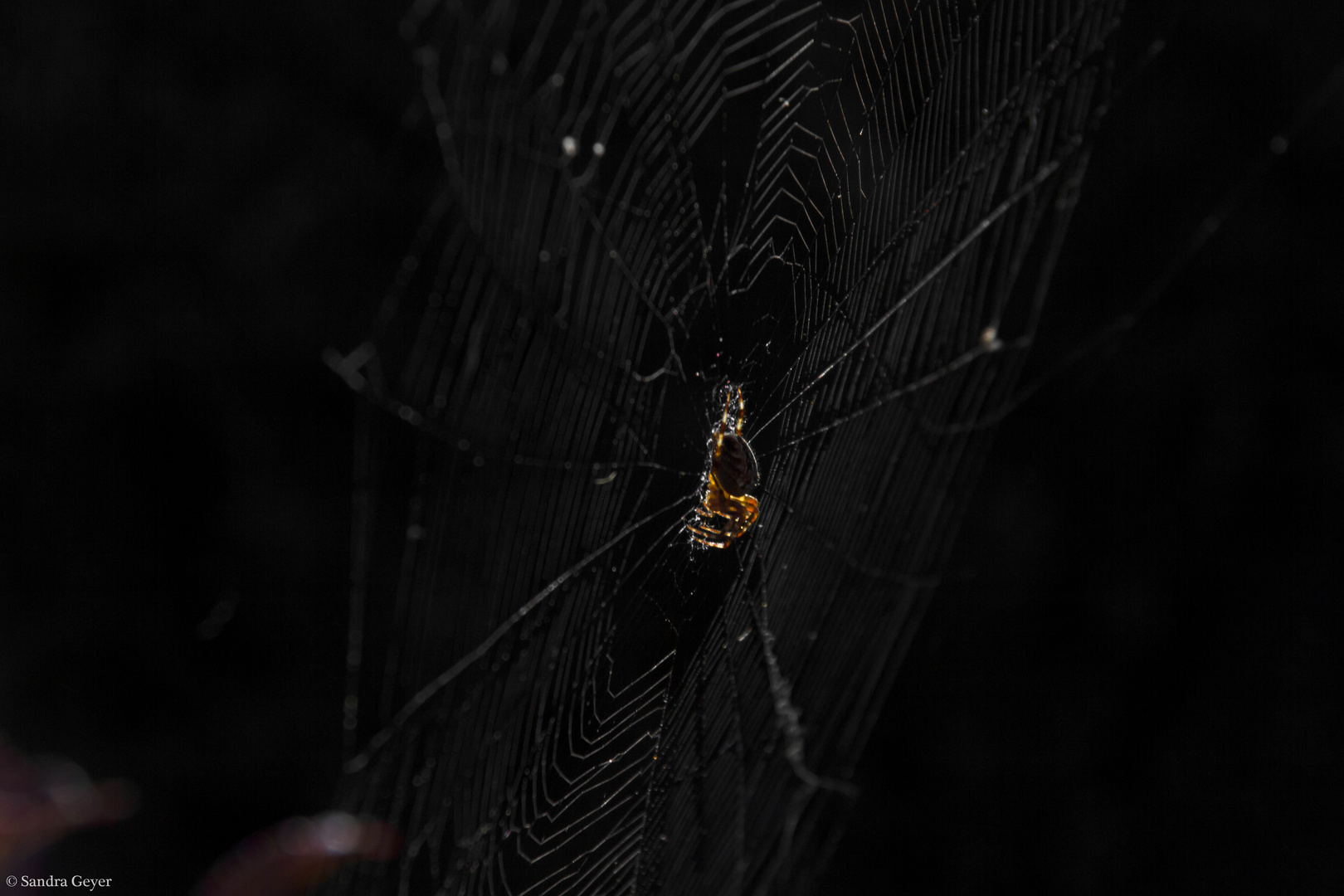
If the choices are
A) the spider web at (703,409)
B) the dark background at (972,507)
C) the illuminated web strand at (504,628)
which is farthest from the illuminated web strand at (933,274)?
the dark background at (972,507)

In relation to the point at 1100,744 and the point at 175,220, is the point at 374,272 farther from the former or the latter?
the point at 1100,744

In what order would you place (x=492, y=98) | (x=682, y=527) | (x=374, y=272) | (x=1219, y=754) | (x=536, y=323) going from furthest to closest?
(x=1219, y=754)
(x=374, y=272)
(x=682, y=527)
(x=536, y=323)
(x=492, y=98)

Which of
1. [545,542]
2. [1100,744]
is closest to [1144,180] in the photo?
[1100,744]

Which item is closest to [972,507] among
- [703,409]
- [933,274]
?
[703,409]

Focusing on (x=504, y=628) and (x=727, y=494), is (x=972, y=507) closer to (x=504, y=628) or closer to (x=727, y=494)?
(x=727, y=494)

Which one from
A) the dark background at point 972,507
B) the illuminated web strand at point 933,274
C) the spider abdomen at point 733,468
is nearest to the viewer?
the illuminated web strand at point 933,274

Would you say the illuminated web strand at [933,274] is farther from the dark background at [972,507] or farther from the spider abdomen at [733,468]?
the dark background at [972,507]

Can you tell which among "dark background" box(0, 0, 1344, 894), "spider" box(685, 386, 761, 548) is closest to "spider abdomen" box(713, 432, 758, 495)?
"spider" box(685, 386, 761, 548)

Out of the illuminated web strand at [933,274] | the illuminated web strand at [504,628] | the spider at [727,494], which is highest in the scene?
the illuminated web strand at [933,274]

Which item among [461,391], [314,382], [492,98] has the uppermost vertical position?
[492,98]
